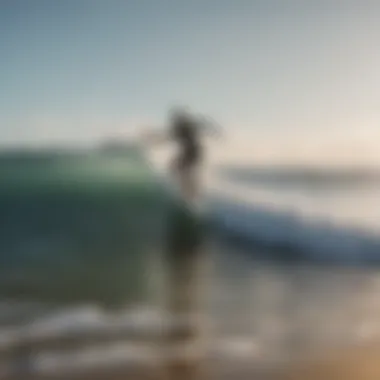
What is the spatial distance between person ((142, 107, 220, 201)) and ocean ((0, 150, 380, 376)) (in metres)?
0.03

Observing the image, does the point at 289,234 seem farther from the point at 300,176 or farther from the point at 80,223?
the point at 80,223

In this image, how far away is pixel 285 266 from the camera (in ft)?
3.76

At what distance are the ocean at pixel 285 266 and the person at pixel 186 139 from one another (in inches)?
1.2

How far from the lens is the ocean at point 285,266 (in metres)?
1.11

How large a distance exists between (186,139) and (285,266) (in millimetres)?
252

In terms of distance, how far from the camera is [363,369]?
1.10 meters

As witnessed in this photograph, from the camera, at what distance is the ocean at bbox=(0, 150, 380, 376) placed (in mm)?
1109

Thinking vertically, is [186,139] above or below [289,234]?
above

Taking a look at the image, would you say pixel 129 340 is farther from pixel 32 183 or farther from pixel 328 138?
pixel 328 138

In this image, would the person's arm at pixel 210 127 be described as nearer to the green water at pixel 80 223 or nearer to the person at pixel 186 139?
the person at pixel 186 139

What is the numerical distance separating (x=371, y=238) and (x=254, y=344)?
0.25 m

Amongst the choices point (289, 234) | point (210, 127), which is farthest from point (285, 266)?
point (210, 127)

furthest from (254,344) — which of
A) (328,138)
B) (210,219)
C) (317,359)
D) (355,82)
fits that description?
(355,82)

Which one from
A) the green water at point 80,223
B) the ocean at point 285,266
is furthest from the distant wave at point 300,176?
the green water at point 80,223
